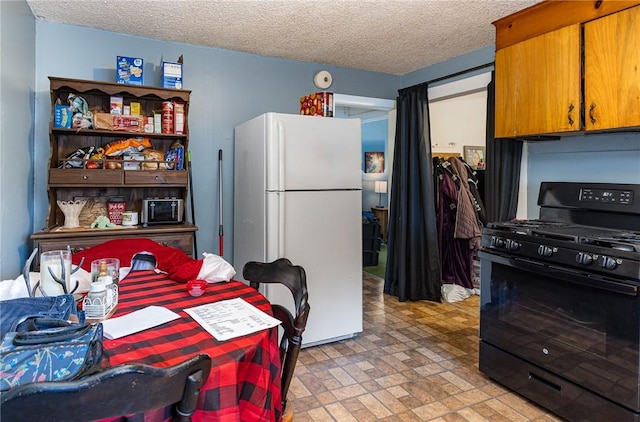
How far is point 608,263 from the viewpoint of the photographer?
1.78 m

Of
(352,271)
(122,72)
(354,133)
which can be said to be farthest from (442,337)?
(122,72)

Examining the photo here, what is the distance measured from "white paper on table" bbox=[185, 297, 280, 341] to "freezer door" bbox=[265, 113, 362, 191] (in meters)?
1.45

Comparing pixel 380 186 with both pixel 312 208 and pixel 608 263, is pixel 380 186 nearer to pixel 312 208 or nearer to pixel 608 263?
pixel 312 208

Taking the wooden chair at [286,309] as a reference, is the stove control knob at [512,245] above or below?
above

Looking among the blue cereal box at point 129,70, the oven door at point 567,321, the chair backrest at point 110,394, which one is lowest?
the oven door at point 567,321

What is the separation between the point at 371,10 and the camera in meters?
2.71

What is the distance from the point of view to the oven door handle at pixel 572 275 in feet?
5.72

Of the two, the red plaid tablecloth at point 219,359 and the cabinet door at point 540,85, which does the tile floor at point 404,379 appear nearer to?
the red plaid tablecloth at point 219,359

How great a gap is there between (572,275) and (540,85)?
3.94ft

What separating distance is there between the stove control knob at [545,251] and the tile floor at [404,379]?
2.73 feet

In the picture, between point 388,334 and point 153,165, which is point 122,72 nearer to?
point 153,165

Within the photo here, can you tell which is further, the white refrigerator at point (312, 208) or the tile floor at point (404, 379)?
the white refrigerator at point (312, 208)

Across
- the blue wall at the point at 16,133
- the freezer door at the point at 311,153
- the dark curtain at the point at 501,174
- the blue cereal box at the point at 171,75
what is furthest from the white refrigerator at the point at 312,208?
the blue wall at the point at 16,133

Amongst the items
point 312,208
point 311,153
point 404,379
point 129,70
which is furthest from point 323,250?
point 129,70
